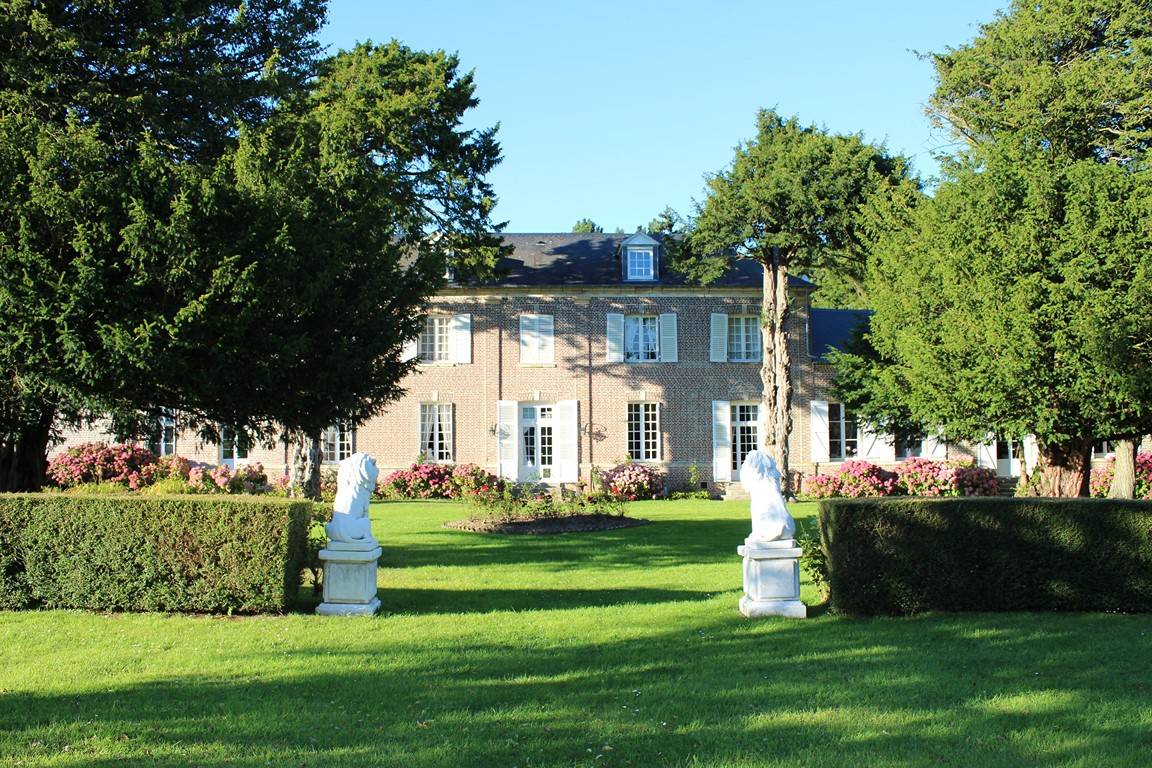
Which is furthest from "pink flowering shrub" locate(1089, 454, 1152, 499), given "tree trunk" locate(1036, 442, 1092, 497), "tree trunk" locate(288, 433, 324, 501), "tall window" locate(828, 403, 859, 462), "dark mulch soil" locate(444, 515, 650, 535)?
"tree trunk" locate(288, 433, 324, 501)

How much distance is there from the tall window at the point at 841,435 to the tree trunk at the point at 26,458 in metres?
21.9

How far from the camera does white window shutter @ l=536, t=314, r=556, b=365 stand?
93.7 feet

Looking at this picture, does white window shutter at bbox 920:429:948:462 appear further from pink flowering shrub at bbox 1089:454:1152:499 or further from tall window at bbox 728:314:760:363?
tall window at bbox 728:314:760:363

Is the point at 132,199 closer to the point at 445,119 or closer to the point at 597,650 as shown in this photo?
the point at 597,650

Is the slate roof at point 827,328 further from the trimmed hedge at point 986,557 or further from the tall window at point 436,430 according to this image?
the trimmed hedge at point 986,557

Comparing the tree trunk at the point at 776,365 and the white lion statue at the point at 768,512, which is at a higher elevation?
the tree trunk at the point at 776,365

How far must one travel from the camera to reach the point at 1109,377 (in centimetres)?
1623

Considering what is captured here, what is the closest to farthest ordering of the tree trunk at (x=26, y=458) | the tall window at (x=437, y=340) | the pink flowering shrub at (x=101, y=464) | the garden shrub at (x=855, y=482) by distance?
1. the tree trunk at (x=26, y=458)
2. the pink flowering shrub at (x=101, y=464)
3. the garden shrub at (x=855, y=482)
4. the tall window at (x=437, y=340)

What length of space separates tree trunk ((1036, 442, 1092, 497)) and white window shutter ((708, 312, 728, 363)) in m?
10.8

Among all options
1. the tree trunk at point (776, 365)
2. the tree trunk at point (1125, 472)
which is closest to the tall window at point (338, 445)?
the tree trunk at point (776, 365)

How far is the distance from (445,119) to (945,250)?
1104 cm

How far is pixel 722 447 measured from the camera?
28141mm

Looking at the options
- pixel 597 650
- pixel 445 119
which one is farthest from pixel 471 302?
pixel 597 650

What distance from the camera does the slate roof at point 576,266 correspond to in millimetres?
→ 28797
